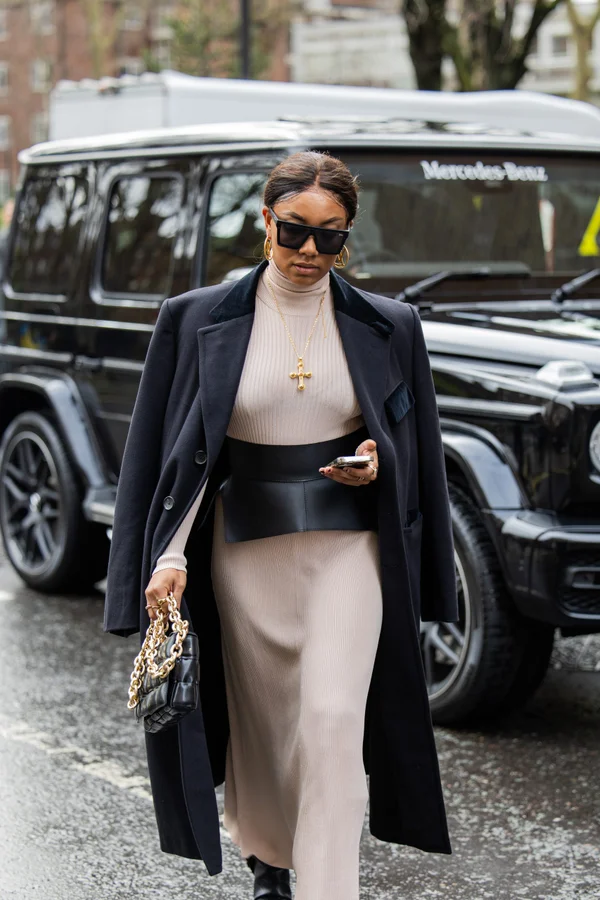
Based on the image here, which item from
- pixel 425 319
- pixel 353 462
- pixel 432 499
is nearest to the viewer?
pixel 353 462

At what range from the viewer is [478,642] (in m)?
5.41

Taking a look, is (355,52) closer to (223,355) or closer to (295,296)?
(295,296)

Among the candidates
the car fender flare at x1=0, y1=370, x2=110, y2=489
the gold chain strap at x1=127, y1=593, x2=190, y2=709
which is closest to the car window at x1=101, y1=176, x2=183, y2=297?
the car fender flare at x1=0, y1=370, x2=110, y2=489

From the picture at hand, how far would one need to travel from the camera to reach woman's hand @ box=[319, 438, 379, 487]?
3469mm

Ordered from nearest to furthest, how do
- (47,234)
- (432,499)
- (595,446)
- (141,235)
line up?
(432,499)
(595,446)
(141,235)
(47,234)

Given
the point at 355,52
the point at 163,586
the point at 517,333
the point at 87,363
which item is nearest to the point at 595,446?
the point at 517,333

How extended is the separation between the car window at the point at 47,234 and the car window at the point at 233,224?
1236 mm

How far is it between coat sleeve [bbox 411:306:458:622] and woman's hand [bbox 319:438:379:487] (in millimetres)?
267

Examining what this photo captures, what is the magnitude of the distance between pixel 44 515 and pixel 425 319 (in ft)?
8.95

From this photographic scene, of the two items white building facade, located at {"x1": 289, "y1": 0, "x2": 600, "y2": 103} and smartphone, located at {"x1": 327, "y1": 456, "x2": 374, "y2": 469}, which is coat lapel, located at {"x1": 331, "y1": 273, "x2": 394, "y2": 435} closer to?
smartphone, located at {"x1": 327, "y1": 456, "x2": 374, "y2": 469}

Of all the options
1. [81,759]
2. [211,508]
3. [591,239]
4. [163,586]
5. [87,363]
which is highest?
[591,239]

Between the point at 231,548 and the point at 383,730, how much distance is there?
55 cm

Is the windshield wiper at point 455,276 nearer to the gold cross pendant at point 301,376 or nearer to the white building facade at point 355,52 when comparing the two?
the gold cross pendant at point 301,376

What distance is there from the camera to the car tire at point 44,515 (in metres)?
7.66
